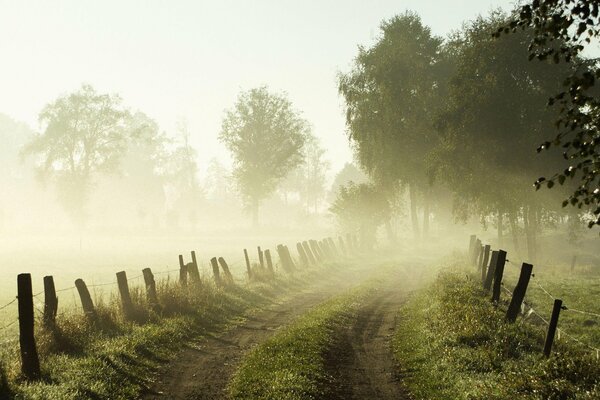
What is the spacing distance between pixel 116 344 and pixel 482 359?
933 centimetres

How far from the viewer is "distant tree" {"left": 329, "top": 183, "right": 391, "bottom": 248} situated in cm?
4972

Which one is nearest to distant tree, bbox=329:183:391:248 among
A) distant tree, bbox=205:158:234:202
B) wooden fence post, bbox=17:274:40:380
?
wooden fence post, bbox=17:274:40:380

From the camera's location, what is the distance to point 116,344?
13133 millimetres

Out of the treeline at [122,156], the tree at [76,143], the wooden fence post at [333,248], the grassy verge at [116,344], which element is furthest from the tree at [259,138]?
the grassy verge at [116,344]

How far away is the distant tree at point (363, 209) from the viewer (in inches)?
1957

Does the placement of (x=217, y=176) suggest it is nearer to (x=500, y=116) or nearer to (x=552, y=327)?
(x=500, y=116)

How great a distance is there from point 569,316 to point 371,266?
2261cm

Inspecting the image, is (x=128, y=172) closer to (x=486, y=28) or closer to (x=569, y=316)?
(x=486, y=28)

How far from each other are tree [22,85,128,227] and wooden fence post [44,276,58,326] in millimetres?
59551

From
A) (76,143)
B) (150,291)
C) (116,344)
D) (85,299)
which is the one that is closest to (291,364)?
(116,344)

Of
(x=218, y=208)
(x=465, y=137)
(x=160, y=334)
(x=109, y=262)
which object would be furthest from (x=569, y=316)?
(x=218, y=208)

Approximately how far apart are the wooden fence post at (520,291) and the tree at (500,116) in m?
20.9

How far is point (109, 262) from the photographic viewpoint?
43.0 meters

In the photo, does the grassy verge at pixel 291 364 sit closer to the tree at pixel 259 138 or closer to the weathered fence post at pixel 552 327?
the weathered fence post at pixel 552 327
